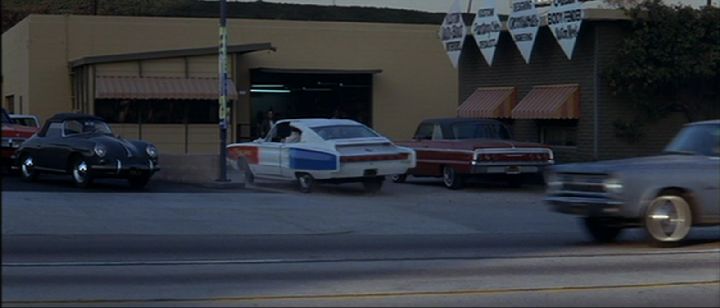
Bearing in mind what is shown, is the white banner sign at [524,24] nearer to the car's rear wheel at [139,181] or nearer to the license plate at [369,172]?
the license plate at [369,172]

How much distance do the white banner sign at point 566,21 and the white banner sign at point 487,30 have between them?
280 cm

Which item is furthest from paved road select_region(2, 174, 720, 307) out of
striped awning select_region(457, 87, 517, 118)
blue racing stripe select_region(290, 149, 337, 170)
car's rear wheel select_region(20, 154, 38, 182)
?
striped awning select_region(457, 87, 517, 118)

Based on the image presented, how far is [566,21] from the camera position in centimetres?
2752

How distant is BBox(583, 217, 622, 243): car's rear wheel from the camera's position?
1575cm

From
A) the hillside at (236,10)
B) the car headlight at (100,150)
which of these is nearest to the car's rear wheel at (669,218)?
the car headlight at (100,150)

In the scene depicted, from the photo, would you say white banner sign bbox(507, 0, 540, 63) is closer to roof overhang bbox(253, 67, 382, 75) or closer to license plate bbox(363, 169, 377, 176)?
license plate bbox(363, 169, 377, 176)

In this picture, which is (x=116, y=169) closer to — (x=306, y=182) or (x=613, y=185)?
(x=306, y=182)

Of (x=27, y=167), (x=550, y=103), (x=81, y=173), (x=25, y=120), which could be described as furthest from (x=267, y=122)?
(x=81, y=173)

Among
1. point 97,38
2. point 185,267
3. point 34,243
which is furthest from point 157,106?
point 185,267

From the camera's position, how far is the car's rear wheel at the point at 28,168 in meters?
24.5

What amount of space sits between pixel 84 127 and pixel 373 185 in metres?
6.22

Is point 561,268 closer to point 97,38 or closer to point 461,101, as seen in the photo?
point 461,101

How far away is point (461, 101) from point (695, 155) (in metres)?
19.1

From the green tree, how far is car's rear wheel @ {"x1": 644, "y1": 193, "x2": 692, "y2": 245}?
12654 millimetres
